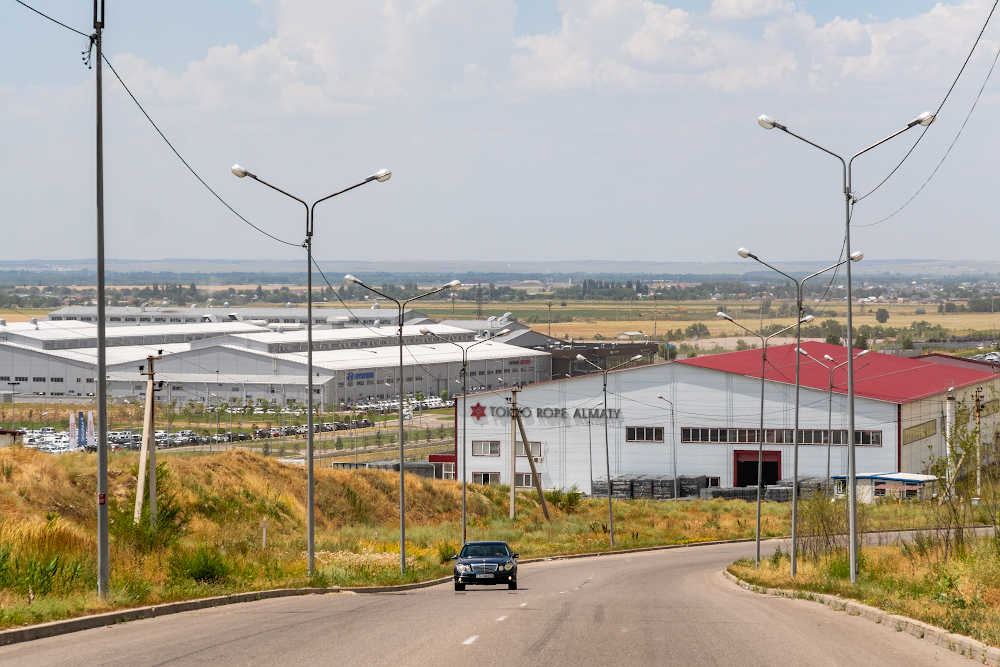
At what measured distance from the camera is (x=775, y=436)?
6800 centimetres

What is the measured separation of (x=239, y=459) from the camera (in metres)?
50.6

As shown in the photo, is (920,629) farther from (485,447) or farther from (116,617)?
(485,447)

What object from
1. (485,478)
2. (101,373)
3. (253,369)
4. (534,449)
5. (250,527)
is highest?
(101,373)

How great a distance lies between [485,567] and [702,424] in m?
44.6

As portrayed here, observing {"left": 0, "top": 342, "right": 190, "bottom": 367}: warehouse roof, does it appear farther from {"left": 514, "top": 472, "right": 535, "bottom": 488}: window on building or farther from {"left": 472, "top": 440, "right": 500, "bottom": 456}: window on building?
{"left": 514, "top": 472, "right": 535, "bottom": 488}: window on building

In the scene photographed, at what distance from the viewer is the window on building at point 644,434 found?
229ft

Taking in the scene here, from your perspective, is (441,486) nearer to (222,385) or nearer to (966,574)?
(966,574)

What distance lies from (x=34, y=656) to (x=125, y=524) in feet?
30.6

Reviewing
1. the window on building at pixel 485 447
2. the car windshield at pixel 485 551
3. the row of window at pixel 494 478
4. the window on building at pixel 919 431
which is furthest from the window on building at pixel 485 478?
the car windshield at pixel 485 551

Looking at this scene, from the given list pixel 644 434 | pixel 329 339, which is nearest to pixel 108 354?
pixel 329 339

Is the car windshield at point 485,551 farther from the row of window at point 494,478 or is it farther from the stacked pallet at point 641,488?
Answer: the row of window at point 494,478

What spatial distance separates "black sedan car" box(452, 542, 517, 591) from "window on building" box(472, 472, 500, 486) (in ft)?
148

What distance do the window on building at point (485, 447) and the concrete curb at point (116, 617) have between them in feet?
173

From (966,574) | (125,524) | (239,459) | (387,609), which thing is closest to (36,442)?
(239,459)
